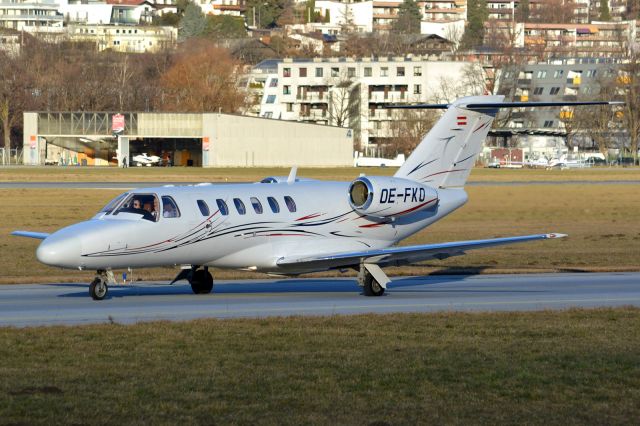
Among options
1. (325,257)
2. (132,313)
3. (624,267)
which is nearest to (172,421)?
(132,313)

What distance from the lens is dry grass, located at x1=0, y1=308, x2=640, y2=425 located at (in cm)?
1415

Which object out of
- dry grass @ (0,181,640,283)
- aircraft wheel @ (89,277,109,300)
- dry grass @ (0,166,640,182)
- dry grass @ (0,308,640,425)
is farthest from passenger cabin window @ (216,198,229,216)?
dry grass @ (0,166,640,182)

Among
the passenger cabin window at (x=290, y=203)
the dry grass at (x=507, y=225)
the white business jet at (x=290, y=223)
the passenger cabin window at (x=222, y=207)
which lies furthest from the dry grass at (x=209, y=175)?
the passenger cabin window at (x=222, y=207)

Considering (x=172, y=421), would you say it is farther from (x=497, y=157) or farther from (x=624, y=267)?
(x=497, y=157)

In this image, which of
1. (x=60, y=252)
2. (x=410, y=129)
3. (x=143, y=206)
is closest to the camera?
(x=60, y=252)

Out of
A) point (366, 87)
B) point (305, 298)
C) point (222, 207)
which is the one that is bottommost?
point (305, 298)

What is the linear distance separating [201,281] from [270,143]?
78.3 meters

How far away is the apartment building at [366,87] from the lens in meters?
142

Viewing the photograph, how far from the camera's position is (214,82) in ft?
470

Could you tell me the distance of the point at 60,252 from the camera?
923 inches

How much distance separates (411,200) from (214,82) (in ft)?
384

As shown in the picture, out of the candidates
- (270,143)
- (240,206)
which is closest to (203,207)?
(240,206)

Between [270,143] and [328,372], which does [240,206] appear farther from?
[270,143]

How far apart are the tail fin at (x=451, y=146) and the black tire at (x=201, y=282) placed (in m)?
5.26
